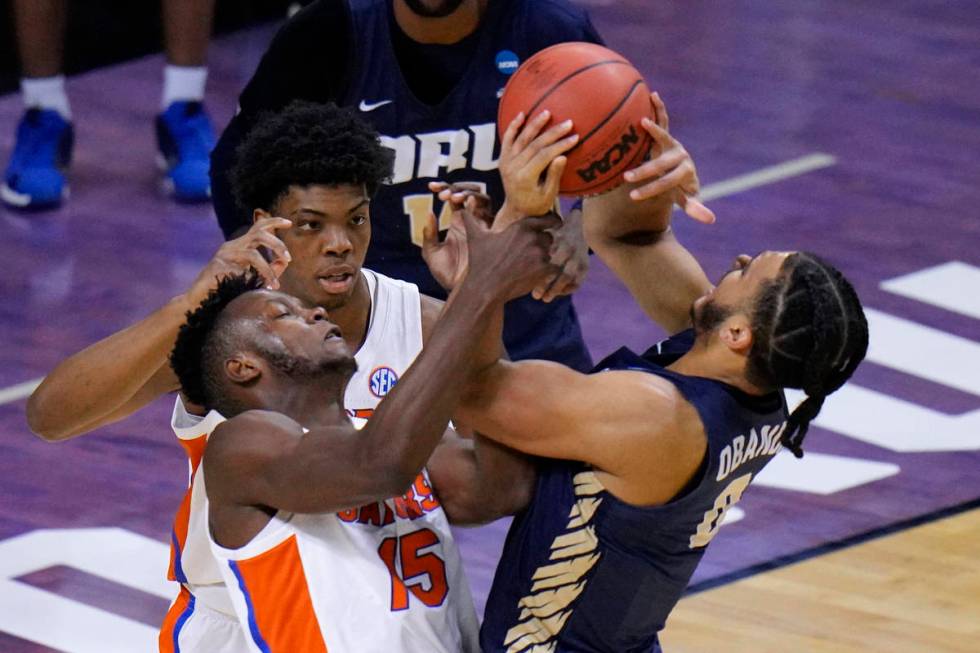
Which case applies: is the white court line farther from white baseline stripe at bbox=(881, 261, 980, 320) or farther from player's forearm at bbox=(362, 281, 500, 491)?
player's forearm at bbox=(362, 281, 500, 491)

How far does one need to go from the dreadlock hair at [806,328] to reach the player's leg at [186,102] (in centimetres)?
559

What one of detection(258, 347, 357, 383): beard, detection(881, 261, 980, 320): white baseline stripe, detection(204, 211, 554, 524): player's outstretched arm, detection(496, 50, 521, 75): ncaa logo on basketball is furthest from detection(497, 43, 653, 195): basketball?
A: detection(881, 261, 980, 320): white baseline stripe

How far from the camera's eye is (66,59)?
10938 mm

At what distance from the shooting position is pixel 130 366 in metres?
4.55

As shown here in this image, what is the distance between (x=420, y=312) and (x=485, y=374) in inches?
34.5

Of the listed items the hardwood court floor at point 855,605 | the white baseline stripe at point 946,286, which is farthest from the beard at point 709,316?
the white baseline stripe at point 946,286

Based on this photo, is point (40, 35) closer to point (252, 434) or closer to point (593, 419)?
point (252, 434)

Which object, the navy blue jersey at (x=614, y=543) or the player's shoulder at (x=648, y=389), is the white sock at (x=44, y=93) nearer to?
the navy blue jersey at (x=614, y=543)

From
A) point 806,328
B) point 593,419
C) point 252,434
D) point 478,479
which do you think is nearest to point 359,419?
point 478,479

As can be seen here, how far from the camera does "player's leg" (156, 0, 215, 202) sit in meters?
9.39

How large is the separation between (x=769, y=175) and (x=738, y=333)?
5.88 metres

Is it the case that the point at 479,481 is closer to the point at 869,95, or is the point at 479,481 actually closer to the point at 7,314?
the point at 7,314

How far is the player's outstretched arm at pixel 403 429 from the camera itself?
3.86 meters

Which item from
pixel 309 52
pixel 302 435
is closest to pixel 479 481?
pixel 302 435
